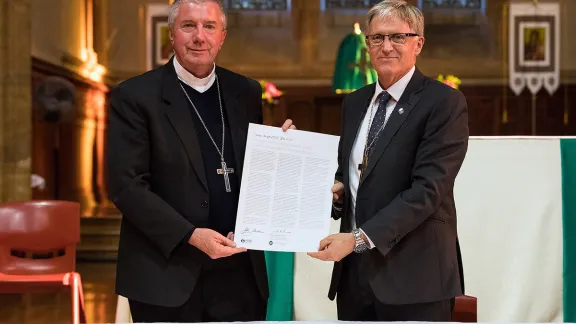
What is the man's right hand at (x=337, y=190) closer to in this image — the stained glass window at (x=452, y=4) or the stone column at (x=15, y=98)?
the stone column at (x=15, y=98)

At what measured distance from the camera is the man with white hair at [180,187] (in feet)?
8.39

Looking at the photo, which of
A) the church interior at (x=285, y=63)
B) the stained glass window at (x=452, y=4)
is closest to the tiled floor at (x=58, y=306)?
the church interior at (x=285, y=63)

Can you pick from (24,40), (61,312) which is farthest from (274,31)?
(61,312)

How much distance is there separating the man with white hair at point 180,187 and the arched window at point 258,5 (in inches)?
431

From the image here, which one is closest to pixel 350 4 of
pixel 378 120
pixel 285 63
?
pixel 285 63

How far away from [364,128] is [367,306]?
55 cm

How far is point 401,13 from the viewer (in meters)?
2.49

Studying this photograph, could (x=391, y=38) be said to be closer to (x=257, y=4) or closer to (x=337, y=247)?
(x=337, y=247)

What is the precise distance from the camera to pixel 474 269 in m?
4.31

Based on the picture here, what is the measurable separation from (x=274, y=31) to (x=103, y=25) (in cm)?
269

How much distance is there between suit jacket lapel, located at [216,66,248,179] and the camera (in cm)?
268

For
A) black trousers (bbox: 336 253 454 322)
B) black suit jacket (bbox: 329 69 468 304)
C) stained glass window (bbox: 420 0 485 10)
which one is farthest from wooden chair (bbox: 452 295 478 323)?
stained glass window (bbox: 420 0 485 10)

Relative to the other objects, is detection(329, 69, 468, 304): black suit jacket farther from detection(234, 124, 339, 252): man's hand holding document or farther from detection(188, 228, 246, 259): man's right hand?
detection(188, 228, 246, 259): man's right hand

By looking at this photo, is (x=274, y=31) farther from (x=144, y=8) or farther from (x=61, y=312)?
(x=61, y=312)
